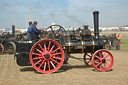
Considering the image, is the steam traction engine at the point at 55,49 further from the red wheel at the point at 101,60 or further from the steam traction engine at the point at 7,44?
the steam traction engine at the point at 7,44

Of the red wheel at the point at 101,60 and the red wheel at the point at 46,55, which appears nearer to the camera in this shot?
the red wheel at the point at 46,55

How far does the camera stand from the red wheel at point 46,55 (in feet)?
19.8

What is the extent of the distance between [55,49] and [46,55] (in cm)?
49

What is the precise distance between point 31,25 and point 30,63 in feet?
5.03

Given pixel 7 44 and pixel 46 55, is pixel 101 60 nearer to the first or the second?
pixel 46 55

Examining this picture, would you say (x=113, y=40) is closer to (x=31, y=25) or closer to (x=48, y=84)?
(x=31, y=25)

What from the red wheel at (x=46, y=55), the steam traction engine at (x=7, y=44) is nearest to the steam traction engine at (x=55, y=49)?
the red wheel at (x=46, y=55)

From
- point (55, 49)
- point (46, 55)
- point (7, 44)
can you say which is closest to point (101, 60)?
point (55, 49)

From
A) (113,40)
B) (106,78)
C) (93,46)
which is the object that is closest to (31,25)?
(93,46)

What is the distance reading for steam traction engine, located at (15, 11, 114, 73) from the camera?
610 centimetres

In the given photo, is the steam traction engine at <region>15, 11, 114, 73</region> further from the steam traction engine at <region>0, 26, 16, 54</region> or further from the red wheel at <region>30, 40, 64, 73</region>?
the steam traction engine at <region>0, 26, 16, 54</region>

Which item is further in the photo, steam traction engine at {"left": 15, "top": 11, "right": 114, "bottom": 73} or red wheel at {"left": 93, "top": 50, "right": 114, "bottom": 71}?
red wheel at {"left": 93, "top": 50, "right": 114, "bottom": 71}

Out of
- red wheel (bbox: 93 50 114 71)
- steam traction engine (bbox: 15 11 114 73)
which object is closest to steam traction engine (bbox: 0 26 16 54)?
steam traction engine (bbox: 15 11 114 73)

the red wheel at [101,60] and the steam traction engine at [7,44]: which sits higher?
the steam traction engine at [7,44]
